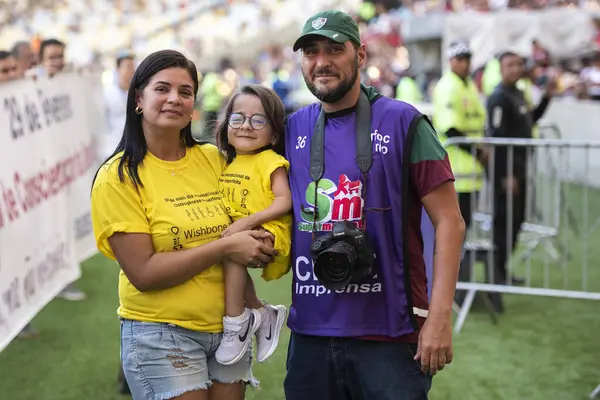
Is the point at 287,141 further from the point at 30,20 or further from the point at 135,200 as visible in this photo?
the point at 30,20

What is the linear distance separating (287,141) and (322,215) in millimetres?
363

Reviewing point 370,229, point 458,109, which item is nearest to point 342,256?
point 370,229

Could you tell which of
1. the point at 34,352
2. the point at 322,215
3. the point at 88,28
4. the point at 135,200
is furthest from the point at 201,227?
the point at 88,28

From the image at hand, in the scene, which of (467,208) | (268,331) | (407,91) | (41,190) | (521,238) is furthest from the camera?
(407,91)

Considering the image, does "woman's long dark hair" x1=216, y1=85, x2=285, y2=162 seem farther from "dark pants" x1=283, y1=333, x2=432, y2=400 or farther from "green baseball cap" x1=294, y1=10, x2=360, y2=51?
"dark pants" x1=283, y1=333, x2=432, y2=400

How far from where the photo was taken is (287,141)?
10.7 feet

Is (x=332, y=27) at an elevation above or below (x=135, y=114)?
above

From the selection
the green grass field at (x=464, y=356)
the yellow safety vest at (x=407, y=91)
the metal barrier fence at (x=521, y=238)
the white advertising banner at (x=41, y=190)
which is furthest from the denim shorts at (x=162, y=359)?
the yellow safety vest at (x=407, y=91)

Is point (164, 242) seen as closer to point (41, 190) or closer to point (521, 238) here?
point (41, 190)

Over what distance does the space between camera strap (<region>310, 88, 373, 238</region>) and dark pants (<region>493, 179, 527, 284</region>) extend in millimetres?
4964

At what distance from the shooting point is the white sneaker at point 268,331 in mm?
3389

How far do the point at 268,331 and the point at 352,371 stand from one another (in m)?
0.46

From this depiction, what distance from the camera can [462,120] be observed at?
8.33 meters

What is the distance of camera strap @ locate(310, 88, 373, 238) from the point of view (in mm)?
3004
